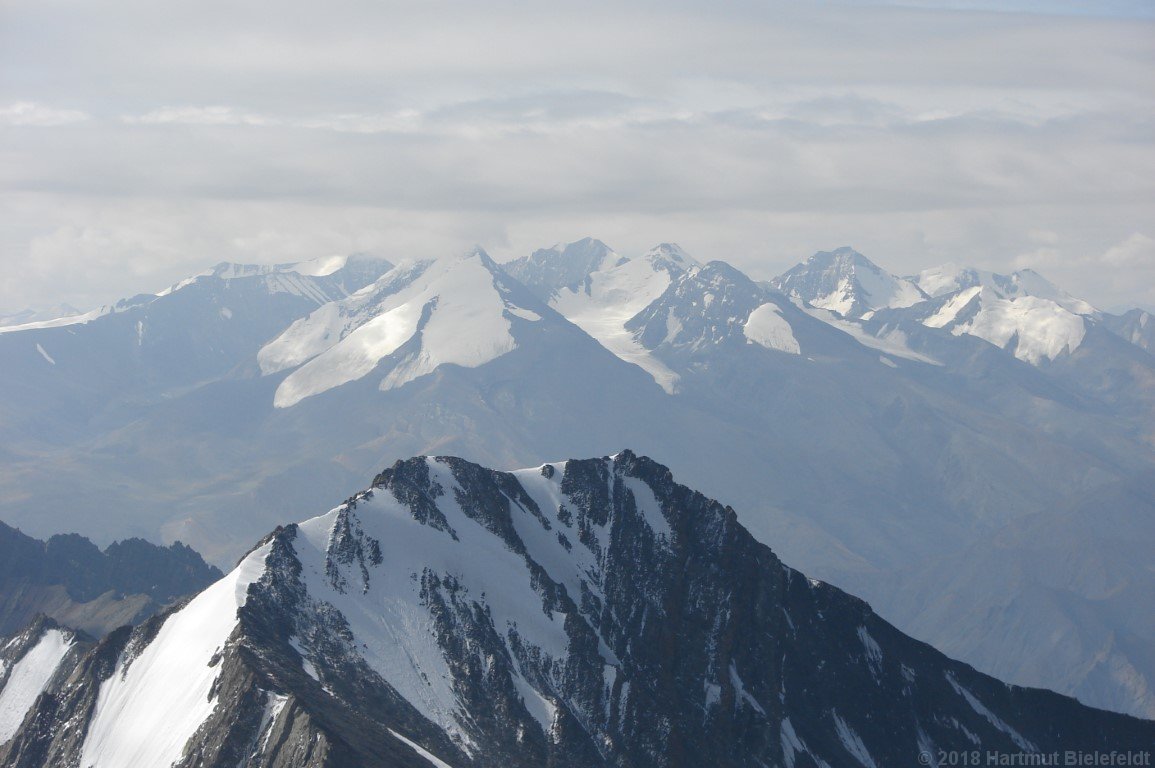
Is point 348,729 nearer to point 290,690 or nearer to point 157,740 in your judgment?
point 290,690

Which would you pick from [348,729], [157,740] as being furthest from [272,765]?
[157,740]

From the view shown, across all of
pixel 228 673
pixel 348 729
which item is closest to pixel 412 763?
pixel 348 729

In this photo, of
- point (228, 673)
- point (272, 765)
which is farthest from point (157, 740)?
point (272, 765)

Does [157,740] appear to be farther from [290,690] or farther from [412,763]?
[412,763]

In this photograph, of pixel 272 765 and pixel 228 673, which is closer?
pixel 272 765

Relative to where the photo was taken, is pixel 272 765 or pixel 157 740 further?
pixel 157 740

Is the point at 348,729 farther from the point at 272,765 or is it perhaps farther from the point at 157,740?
the point at 157,740

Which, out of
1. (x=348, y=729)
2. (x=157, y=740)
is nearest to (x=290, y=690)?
(x=348, y=729)
